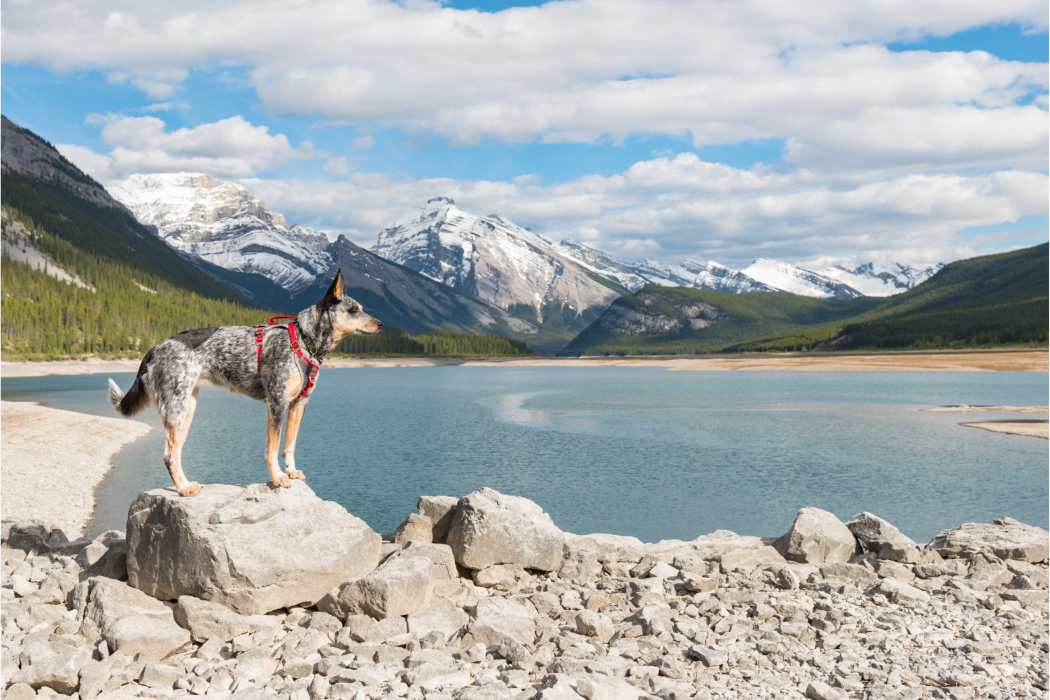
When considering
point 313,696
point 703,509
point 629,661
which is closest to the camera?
point 313,696

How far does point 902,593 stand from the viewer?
12.6 metres

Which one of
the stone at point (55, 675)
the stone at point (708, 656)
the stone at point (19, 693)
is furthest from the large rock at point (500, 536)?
the stone at point (19, 693)

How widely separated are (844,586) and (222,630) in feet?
35.4

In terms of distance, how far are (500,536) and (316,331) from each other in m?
5.74

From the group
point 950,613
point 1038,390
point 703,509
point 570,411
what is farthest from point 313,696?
point 1038,390

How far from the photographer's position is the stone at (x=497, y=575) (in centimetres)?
1357

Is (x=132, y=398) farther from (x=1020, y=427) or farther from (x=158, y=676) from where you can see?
(x=1020, y=427)

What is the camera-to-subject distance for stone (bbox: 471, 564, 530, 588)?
13570 mm

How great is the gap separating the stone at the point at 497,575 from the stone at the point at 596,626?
2531 mm

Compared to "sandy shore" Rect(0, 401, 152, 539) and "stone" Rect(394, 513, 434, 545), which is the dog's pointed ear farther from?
"sandy shore" Rect(0, 401, 152, 539)

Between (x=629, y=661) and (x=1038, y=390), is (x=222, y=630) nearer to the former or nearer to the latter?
(x=629, y=661)

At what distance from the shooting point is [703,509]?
29.4 metres

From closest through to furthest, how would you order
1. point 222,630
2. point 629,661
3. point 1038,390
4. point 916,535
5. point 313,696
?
point 313,696 → point 629,661 → point 222,630 → point 916,535 → point 1038,390

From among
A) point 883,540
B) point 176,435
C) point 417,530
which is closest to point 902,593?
point 883,540
